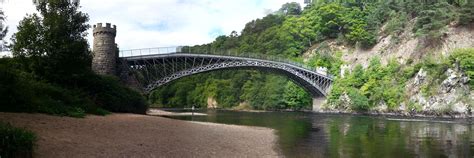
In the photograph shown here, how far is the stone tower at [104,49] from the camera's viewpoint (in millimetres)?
57062

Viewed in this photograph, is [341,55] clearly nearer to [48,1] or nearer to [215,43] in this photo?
[48,1]

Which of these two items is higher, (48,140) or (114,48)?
(114,48)

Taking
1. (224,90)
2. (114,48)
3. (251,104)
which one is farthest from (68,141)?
(224,90)

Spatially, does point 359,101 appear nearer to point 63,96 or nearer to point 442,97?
point 442,97

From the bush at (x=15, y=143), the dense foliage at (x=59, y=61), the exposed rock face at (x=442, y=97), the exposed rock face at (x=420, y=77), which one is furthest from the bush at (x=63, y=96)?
the exposed rock face at (x=420, y=77)

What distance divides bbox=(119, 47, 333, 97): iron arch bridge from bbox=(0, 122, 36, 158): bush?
53716 mm

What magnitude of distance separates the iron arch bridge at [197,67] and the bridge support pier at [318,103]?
3.48ft

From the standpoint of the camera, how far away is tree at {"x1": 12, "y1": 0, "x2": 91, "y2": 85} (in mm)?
33125

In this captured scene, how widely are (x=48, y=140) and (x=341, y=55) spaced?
8075 cm

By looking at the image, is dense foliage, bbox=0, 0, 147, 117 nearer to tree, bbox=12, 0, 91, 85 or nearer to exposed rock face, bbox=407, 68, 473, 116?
tree, bbox=12, 0, 91, 85

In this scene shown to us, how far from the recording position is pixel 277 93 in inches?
3802

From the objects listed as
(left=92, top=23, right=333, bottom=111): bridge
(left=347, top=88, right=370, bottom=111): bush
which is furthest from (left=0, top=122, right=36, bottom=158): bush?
(left=347, top=88, right=370, bottom=111): bush

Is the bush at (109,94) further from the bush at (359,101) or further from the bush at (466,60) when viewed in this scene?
the bush at (466,60)

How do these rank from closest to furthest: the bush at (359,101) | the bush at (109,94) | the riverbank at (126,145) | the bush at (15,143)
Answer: the bush at (15,143), the riverbank at (126,145), the bush at (109,94), the bush at (359,101)
